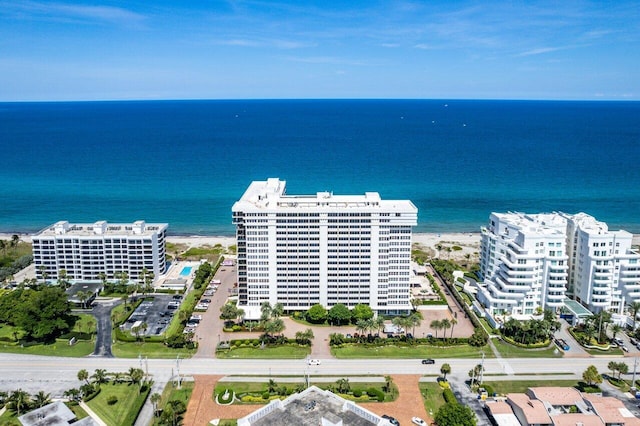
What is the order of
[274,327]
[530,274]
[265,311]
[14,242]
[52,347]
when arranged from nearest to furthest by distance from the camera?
1. [52,347]
2. [274,327]
3. [265,311]
4. [530,274]
5. [14,242]

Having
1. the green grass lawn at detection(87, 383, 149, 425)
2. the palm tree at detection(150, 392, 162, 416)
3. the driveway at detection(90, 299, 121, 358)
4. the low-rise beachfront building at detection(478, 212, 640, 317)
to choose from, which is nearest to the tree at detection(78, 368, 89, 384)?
the green grass lawn at detection(87, 383, 149, 425)

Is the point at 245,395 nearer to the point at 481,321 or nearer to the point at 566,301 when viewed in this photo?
the point at 481,321

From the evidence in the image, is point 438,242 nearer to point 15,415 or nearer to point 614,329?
point 614,329

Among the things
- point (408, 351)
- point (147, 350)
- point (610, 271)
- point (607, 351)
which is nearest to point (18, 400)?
point (147, 350)

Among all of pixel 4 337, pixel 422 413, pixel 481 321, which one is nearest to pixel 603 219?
pixel 481 321

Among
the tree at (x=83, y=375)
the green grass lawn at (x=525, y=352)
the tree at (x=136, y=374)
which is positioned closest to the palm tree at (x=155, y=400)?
the tree at (x=136, y=374)

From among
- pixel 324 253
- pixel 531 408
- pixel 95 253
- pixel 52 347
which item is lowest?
pixel 52 347

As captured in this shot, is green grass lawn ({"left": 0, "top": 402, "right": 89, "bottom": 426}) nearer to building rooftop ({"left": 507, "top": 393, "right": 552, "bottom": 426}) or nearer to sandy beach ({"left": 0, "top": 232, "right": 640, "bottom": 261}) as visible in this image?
building rooftop ({"left": 507, "top": 393, "right": 552, "bottom": 426})

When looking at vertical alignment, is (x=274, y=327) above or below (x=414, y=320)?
below
